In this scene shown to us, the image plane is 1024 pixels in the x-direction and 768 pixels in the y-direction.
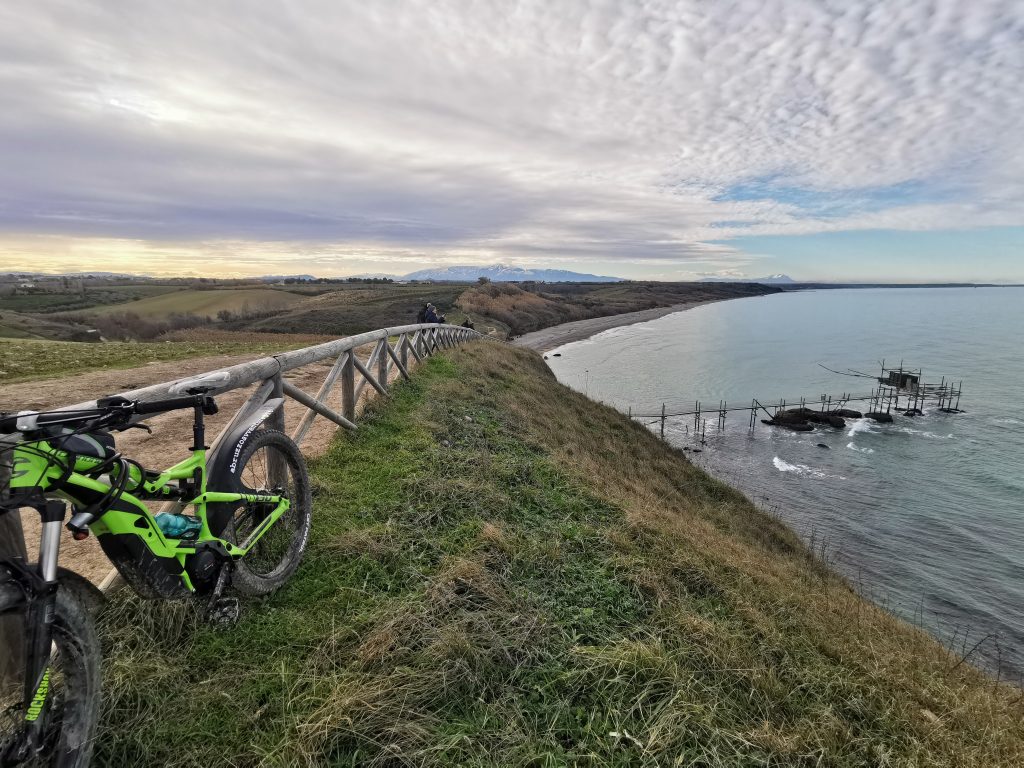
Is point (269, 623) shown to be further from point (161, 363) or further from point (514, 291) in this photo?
point (514, 291)

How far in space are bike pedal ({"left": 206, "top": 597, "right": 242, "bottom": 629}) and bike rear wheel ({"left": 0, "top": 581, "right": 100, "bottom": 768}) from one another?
3.27ft

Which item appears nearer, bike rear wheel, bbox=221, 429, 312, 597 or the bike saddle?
the bike saddle

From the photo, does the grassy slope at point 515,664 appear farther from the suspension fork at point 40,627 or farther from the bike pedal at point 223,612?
the suspension fork at point 40,627

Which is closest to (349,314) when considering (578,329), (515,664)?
(578,329)

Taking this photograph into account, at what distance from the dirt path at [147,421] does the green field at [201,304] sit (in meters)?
55.0

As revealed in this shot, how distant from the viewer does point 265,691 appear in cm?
292

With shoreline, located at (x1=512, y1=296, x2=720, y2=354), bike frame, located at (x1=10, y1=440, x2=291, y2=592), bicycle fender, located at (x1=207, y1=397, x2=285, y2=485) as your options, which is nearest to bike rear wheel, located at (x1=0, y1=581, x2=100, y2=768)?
bike frame, located at (x1=10, y1=440, x2=291, y2=592)

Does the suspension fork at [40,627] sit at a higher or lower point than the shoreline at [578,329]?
higher

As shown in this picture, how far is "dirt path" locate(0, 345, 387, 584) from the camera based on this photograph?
425 cm

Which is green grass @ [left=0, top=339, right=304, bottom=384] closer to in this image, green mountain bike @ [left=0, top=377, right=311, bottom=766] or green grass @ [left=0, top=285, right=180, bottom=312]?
green mountain bike @ [left=0, top=377, right=311, bottom=766]

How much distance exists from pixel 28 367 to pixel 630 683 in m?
13.7

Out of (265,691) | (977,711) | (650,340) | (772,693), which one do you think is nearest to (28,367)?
(265,691)

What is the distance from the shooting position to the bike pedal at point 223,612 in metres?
3.27

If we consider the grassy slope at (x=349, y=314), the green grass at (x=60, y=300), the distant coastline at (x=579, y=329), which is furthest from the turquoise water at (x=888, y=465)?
the green grass at (x=60, y=300)
